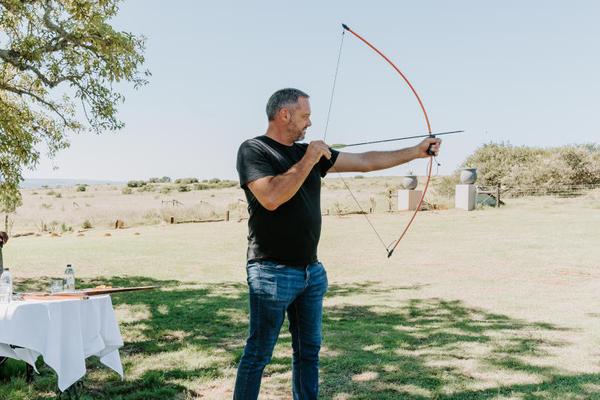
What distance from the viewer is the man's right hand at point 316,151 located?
279cm

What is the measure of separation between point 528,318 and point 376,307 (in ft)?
6.54

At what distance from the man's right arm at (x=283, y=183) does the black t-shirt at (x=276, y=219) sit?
10cm

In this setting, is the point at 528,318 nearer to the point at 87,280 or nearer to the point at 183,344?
the point at 183,344

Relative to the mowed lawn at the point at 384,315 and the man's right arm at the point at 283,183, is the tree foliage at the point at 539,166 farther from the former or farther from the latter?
the man's right arm at the point at 283,183

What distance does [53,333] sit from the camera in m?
3.82

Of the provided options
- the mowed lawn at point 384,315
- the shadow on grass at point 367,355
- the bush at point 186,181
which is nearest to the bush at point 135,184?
the bush at point 186,181

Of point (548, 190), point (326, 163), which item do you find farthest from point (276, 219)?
point (548, 190)

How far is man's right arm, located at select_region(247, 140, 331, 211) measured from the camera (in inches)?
108

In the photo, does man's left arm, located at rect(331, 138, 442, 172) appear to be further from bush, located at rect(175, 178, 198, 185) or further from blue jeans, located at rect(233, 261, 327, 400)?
bush, located at rect(175, 178, 198, 185)

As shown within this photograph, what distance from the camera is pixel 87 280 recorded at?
10.9m

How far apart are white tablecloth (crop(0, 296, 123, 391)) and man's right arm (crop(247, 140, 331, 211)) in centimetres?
191

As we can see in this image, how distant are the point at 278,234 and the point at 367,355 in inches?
106

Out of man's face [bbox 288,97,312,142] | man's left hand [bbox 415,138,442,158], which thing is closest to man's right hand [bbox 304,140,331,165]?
man's face [bbox 288,97,312,142]

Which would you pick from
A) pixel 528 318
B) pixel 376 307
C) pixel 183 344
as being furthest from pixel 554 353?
pixel 183 344
